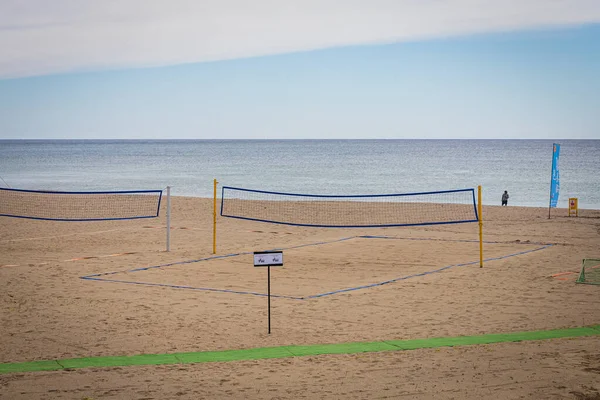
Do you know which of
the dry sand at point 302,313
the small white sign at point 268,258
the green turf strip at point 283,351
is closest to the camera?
the dry sand at point 302,313

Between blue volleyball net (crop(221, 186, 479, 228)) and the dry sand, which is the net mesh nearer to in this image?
the dry sand

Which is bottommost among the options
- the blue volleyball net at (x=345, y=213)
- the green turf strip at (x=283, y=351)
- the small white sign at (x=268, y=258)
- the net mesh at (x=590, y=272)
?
the green turf strip at (x=283, y=351)

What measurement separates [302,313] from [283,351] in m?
2.09

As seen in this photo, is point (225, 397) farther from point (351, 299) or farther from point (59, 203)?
point (59, 203)

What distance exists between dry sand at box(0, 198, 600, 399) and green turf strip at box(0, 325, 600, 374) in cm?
22

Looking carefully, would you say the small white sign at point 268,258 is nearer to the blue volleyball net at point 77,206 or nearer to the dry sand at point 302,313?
the dry sand at point 302,313

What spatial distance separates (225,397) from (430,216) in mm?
21693

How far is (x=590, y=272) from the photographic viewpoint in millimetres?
13781

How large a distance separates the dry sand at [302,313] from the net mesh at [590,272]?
338mm

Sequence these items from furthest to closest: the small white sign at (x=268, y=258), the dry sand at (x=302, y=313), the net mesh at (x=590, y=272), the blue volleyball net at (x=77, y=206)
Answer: the blue volleyball net at (x=77, y=206)
the net mesh at (x=590, y=272)
the small white sign at (x=268, y=258)
the dry sand at (x=302, y=313)

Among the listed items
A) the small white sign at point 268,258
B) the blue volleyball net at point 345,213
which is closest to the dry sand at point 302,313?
the small white sign at point 268,258

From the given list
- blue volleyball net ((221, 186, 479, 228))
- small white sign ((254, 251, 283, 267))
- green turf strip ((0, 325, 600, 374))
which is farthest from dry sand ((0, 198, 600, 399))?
blue volleyball net ((221, 186, 479, 228))

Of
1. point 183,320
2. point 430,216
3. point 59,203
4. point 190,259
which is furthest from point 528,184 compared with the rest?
point 183,320

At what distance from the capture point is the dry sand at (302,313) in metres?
7.24
